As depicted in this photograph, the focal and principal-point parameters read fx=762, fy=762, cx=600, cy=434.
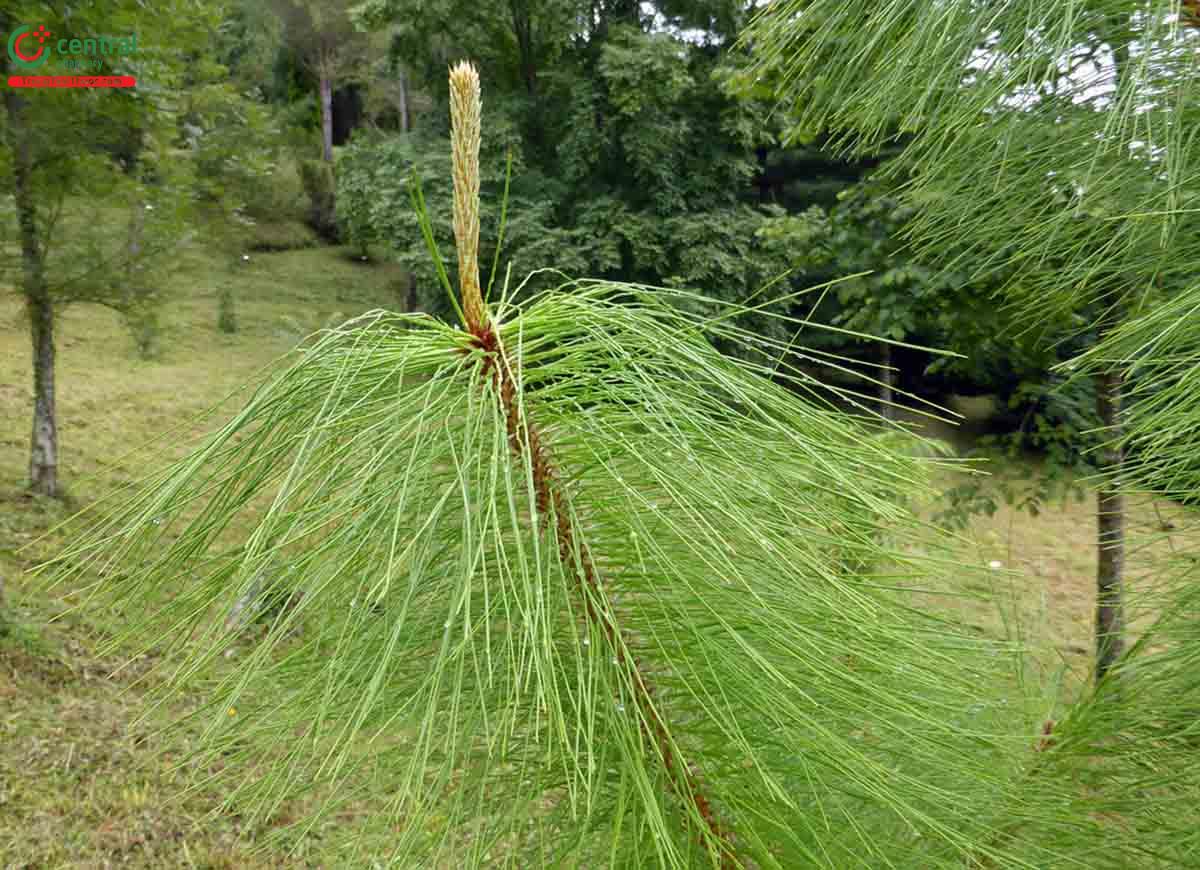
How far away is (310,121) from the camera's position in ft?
63.1

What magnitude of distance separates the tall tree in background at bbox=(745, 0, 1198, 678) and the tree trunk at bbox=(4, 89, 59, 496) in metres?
5.24

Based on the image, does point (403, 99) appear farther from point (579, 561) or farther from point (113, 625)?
point (579, 561)

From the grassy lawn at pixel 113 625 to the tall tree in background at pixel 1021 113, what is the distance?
0.36 m

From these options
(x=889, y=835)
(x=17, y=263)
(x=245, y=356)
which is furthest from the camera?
(x=245, y=356)

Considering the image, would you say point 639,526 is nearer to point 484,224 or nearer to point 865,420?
point 865,420

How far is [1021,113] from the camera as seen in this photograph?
102 cm

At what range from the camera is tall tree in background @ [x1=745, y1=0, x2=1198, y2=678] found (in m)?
0.87

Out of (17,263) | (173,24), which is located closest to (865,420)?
(173,24)

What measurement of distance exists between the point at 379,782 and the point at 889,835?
68 centimetres

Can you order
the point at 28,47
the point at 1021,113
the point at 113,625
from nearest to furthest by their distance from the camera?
1. the point at 113,625
2. the point at 1021,113
3. the point at 28,47

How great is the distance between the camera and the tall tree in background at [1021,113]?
2.86ft

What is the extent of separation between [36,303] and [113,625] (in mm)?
5460

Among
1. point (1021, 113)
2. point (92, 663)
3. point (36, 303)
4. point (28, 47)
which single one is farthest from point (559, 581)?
point (36, 303)

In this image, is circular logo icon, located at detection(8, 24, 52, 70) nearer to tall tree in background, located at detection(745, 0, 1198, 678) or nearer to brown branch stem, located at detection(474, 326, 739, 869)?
tall tree in background, located at detection(745, 0, 1198, 678)
